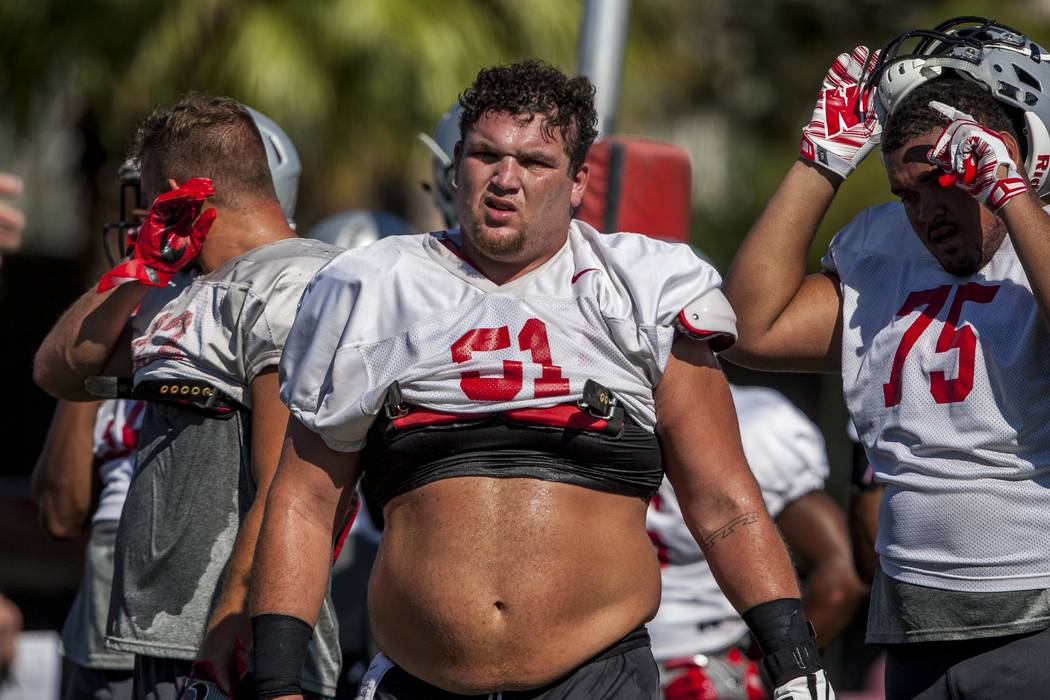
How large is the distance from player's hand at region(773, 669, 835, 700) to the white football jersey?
148 cm

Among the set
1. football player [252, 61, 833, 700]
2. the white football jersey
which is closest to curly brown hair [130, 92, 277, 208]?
the white football jersey

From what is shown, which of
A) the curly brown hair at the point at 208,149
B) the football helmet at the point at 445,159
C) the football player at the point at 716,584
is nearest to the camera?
the curly brown hair at the point at 208,149

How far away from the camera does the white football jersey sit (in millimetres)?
3930

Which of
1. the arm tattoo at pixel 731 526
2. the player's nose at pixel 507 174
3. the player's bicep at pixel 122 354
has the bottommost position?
the player's bicep at pixel 122 354

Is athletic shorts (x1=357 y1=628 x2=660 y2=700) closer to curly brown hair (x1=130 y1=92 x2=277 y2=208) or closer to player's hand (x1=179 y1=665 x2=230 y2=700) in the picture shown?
player's hand (x1=179 y1=665 x2=230 y2=700)

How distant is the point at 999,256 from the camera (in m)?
3.78

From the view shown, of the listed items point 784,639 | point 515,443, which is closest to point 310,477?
point 515,443

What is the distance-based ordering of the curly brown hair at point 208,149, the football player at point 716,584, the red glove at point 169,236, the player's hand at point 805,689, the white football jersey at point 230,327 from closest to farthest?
the player's hand at point 805,689 → the white football jersey at point 230,327 → the red glove at point 169,236 → the curly brown hair at point 208,149 → the football player at point 716,584

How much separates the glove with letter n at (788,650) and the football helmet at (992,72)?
1251mm

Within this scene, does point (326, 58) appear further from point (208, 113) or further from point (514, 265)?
point (514, 265)

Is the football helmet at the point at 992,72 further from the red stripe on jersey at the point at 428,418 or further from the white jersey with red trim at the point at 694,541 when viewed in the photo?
the white jersey with red trim at the point at 694,541

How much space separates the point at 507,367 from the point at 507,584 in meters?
0.46

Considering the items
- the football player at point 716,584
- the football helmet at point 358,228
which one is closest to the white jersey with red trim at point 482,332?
the football player at point 716,584

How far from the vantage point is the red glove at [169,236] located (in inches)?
159
